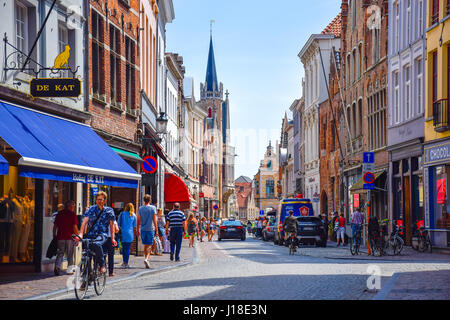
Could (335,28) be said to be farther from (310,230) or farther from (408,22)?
(310,230)

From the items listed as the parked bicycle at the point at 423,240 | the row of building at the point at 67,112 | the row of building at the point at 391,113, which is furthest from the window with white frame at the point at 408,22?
the row of building at the point at 67,112

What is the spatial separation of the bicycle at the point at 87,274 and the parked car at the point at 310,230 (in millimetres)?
23703

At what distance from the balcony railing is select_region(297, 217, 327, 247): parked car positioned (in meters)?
9.07

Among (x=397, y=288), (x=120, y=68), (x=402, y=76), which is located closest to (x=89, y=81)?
(x=120, y=68)

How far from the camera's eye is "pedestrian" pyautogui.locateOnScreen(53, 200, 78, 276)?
60.3 feet

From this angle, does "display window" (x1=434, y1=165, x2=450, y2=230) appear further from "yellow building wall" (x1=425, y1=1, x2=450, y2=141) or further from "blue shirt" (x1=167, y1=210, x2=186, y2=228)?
"blue shirt" (x1=167, y1=210, x2=186, y2=228)

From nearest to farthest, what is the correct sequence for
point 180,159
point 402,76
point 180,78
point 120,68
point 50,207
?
point 50,207 → point 120,68 → point 402,76 → point 180,78 → point 180,159

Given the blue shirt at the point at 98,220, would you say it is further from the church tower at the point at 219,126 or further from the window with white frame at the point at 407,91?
the church tower at the point at 219,126

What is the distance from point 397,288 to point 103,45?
14614mm

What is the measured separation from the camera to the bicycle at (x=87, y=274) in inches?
511

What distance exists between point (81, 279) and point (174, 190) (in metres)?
25.8

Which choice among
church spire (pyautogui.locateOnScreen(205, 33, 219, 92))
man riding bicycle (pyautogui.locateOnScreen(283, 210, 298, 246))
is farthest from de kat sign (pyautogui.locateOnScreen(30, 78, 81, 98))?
church spire (pyautogui.locateOnScreen(205, 33, 219, 92))

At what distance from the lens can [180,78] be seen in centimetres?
6278
